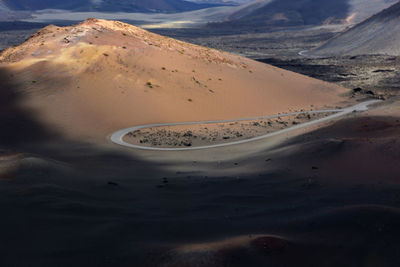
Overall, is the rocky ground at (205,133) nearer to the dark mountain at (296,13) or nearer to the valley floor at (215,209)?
the valley floor at (215,209)

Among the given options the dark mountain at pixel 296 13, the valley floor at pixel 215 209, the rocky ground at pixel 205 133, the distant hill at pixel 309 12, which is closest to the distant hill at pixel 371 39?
the rocky ground at pixel 205 133

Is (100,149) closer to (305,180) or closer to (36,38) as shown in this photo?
(305,180)

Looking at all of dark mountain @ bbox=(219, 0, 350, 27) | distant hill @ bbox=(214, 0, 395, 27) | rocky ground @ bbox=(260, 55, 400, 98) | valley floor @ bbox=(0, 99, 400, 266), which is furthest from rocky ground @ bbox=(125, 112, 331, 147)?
dark mountain @ bbox=(219, 0, 350, 27)

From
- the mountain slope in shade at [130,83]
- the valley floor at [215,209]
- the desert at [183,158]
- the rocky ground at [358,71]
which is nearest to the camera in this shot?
the valley floor at [215,209]

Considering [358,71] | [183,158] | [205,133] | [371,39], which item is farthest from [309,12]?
[183,158]

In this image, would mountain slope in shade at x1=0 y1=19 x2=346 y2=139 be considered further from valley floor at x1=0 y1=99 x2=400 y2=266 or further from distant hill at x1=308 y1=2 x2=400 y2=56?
distant hill at x1=308 y1=2 x2=400 y2=56
